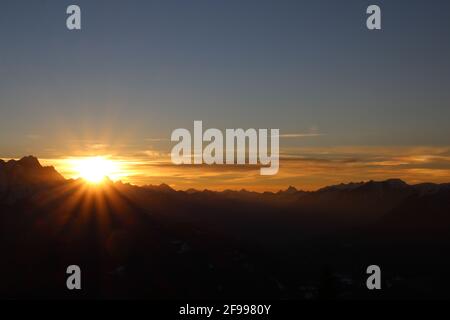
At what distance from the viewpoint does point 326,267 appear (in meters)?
139
